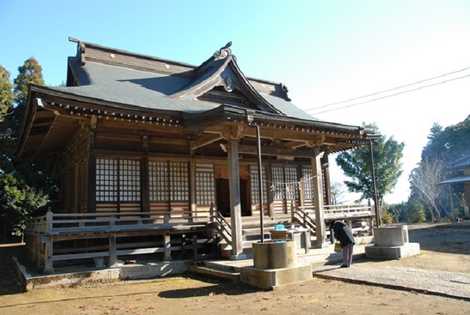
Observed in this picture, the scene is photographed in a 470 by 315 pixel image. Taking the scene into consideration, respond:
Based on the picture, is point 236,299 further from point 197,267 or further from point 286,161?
point 286,161

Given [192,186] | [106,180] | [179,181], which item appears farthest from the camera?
[192,186]

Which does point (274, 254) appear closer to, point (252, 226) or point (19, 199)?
point (252, 226)

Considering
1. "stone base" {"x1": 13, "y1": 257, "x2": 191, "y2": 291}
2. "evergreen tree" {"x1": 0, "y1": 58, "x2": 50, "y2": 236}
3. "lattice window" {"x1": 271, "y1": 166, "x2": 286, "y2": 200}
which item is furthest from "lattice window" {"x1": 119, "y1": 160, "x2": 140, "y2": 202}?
"evergreen tree" {"x1": 0, "y1": 58, "x2": 50, "y2": 236}

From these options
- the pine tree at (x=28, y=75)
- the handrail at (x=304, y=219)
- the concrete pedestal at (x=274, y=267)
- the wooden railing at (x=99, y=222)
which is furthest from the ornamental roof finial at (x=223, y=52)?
the pine tree at (x=28, y=75)

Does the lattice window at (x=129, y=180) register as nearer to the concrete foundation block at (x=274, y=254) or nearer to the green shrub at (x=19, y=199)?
the concrete foundation block at (x=274, y=254)

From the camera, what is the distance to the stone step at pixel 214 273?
10.1 meters

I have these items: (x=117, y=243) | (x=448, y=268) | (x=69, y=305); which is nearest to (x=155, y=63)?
(x=117, y=243)

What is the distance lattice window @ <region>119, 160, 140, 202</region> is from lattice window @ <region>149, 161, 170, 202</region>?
48 cm

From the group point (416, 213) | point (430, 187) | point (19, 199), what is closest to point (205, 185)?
point (19, 199)

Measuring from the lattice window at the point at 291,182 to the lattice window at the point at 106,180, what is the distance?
8.15 m

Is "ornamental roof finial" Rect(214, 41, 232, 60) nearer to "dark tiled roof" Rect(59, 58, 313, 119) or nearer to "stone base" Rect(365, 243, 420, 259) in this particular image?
"dark tiled roof" Rect(59, 58, 313, 119)

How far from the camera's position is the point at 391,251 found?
11891 mm

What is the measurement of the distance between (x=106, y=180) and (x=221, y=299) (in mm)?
6833

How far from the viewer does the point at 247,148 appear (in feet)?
44.1
